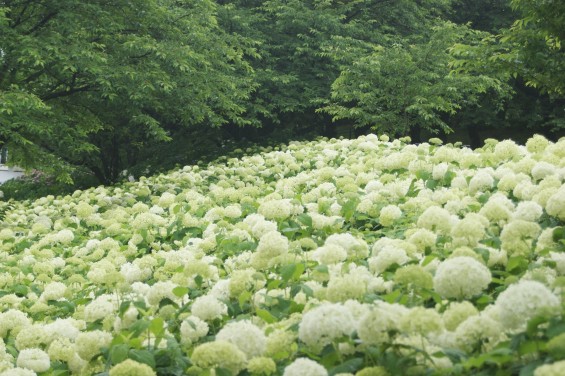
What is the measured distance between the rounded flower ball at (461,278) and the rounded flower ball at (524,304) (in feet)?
0.74

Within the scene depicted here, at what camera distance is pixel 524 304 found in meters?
1.94

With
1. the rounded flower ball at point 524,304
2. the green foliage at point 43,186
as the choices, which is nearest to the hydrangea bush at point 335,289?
the rounded flower ball at point 524,304

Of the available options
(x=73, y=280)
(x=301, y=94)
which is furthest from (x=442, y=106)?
(x=73, y=280)

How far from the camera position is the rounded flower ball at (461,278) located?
2229 mm

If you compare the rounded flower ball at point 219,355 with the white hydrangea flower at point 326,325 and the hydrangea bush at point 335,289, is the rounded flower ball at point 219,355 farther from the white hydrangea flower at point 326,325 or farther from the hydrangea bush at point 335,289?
the white hydrangea flower at point 326,325

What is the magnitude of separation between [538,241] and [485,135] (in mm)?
21152

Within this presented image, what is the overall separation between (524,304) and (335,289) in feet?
2.60

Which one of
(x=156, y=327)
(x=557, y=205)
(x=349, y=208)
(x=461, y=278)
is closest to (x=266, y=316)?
(x=156, y=327)

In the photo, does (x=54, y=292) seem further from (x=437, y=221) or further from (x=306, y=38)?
(x=306, y=38)

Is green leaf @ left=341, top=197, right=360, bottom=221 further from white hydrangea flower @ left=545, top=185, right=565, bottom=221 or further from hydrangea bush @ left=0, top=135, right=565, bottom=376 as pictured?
white hydrangea flower @ left=545, top=185, right=565, bottom=221

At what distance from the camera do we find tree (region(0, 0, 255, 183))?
30.5ft

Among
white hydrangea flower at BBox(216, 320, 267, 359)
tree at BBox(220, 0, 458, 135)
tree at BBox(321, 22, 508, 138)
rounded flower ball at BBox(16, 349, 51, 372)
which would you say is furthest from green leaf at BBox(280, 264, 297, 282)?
tree at BBox(220, 0, 458, 135)

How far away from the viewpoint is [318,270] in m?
2.91

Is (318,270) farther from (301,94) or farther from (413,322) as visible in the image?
(301,94)
